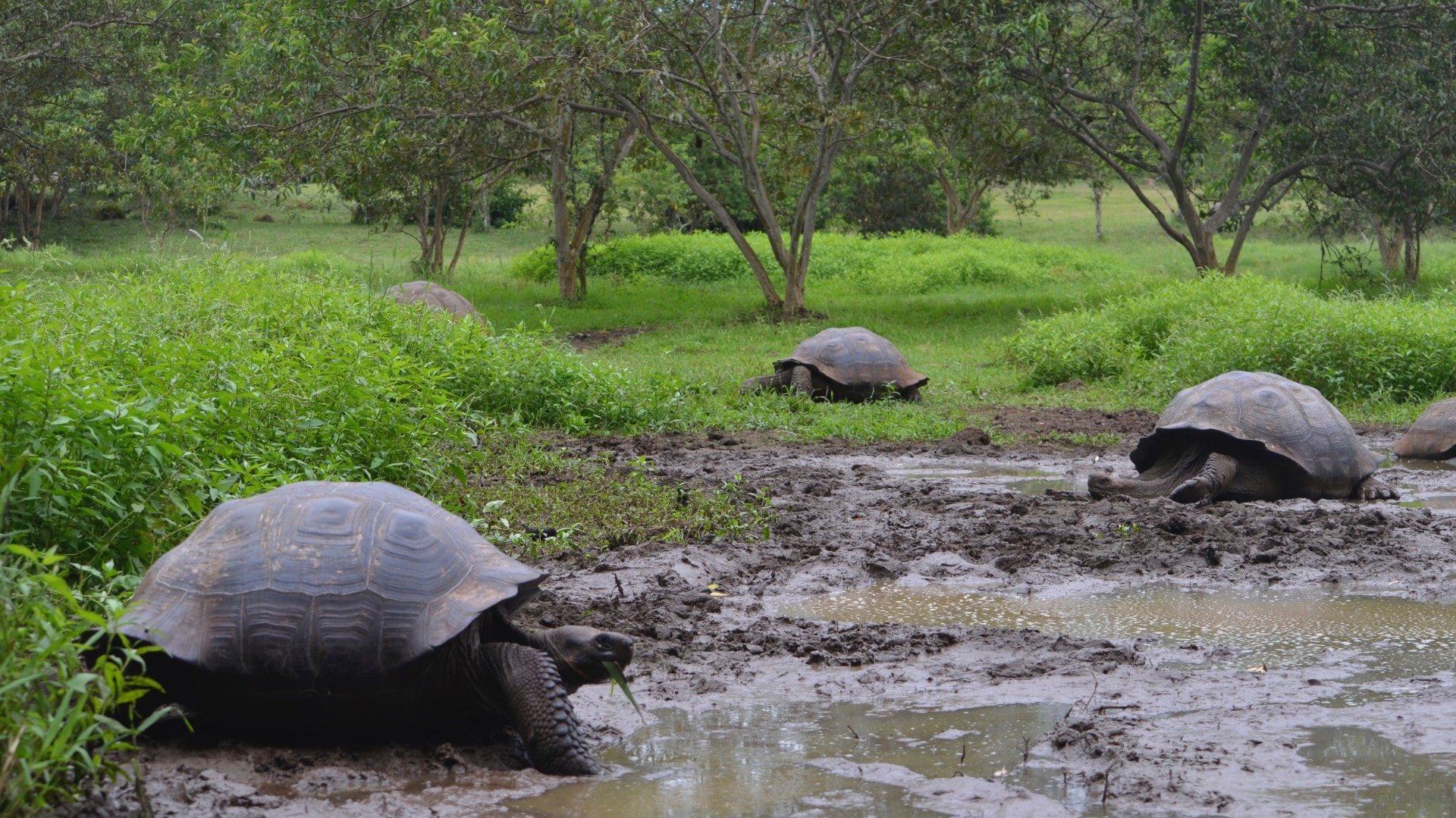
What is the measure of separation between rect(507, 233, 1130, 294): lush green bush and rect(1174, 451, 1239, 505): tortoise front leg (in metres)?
14.6

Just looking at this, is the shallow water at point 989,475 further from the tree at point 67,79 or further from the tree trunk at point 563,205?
the tree at point 67,79

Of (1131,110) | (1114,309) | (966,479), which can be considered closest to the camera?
(966,479)

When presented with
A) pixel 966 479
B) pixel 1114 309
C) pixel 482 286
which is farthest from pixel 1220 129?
pixel 966 479

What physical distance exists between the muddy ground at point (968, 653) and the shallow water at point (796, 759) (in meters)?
0.06

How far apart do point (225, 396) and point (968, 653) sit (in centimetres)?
284

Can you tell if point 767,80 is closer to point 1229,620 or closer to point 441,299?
point 441,299

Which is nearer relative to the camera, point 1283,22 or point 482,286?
point 1283,22

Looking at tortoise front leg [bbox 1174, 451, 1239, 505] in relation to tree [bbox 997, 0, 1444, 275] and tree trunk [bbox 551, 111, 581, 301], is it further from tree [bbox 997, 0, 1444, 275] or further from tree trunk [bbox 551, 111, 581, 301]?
tree trunk [bbox 551, 111, 581, 301]

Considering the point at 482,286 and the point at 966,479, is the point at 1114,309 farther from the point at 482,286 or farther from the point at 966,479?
the point at 482,286

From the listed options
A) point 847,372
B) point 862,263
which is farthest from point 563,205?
point 847,372

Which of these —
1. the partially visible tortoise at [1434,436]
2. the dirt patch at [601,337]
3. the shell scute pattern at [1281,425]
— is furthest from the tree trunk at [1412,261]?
the shell scute pattern at [1281,425]

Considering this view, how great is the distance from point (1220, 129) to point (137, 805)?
19.6m

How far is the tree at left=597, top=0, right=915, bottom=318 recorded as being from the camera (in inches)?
611

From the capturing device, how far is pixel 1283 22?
16031 mm
